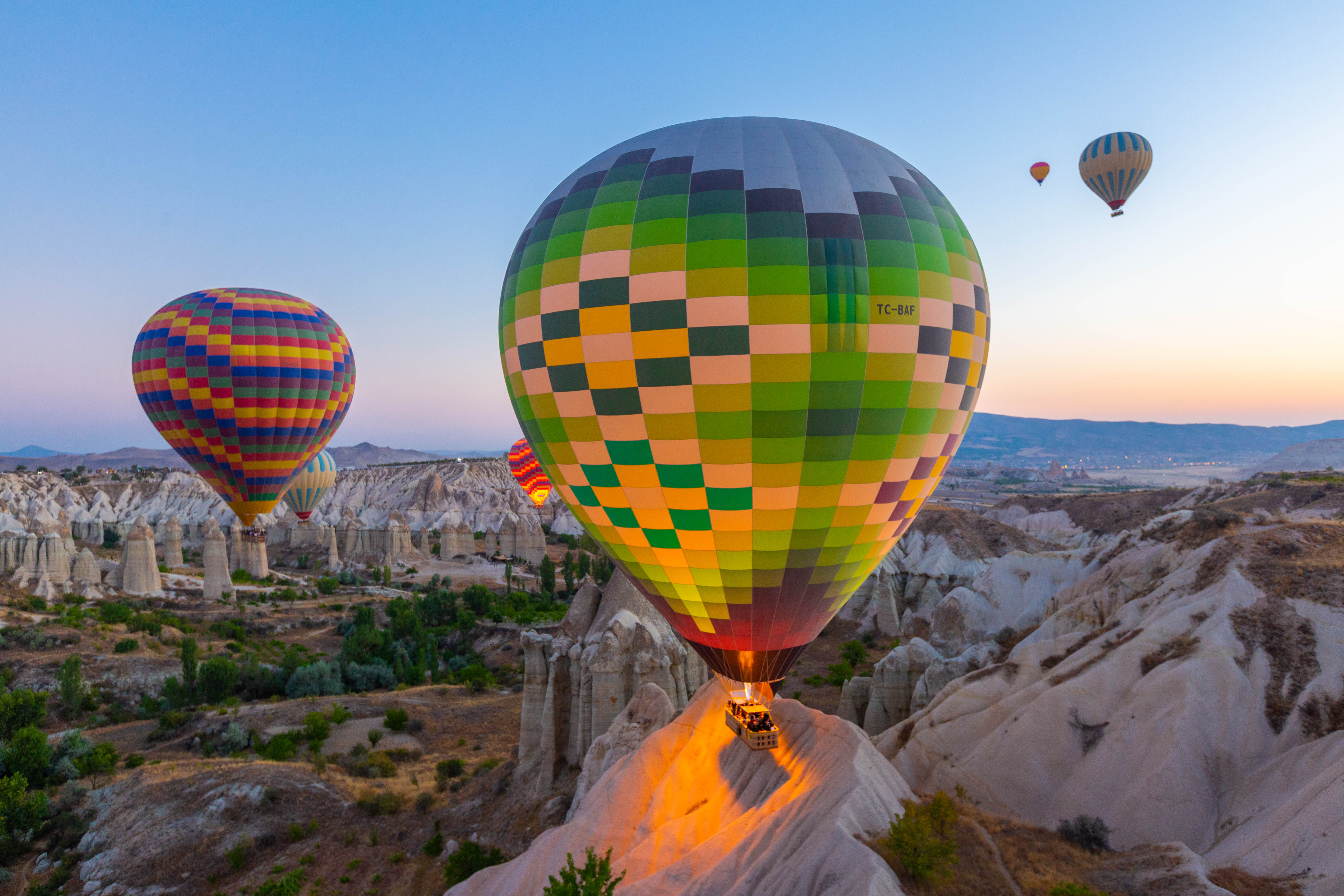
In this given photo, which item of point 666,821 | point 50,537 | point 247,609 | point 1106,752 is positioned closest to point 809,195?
point 666,821

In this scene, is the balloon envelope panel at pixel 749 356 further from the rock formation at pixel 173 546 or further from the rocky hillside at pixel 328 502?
the rock formation at pixel 173 546

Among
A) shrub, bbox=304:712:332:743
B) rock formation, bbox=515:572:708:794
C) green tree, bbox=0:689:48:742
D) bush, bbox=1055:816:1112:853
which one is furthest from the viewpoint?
shrub, bbox=304:712:332:743

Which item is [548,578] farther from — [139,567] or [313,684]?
[139,567]

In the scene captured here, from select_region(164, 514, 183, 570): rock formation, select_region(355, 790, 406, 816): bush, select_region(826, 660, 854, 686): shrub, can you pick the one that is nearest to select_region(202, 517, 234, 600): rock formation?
select_region(164, 514, 183, 570): rock formation

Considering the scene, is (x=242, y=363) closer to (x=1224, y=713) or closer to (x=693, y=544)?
(x=693, y=544)

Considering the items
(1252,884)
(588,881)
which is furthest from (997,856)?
(588,881)

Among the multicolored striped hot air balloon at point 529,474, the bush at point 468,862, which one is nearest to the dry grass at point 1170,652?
the bush at point 468,862

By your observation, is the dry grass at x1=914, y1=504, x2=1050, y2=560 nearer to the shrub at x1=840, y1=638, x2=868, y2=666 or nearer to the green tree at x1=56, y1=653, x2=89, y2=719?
the shrub at x1=840, y1=638, x2=868, y2=666
